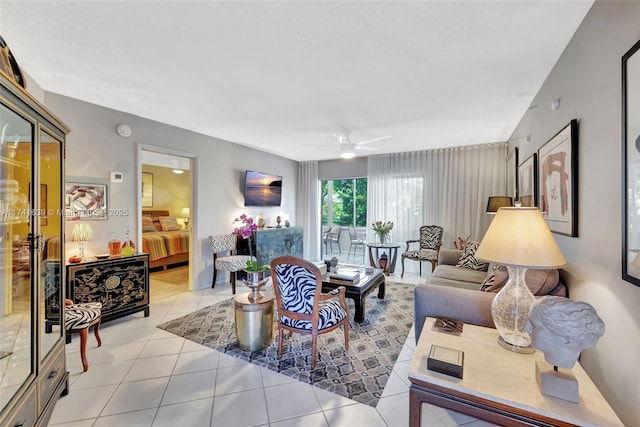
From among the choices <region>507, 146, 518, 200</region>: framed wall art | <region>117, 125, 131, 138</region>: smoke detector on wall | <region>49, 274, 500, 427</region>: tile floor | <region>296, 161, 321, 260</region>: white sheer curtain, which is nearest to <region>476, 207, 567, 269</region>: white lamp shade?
<region>49, 274, 500, 427</region>: tile floor

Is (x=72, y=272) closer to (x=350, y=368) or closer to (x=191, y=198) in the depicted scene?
(x=191, y=198)

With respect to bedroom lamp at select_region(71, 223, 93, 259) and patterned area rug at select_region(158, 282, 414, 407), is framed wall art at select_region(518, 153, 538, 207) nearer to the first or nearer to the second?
patterned area rug at select_region(158, 282, 414, 407)

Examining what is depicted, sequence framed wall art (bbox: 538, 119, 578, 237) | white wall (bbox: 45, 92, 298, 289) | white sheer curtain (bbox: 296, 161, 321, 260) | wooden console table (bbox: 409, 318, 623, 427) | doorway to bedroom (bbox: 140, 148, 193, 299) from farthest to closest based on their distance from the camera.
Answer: white sheer curtain (bbox: 296, 161, 321, 260)
doorway to bedroom (bbox: 140, 148, 193, 299)
white wall (bbox: 45, 92, 298, 289)
framed wall art (bbox: 538, 119, 578, 237)
wooden console table (bbox: 409, 318, 623, 427)

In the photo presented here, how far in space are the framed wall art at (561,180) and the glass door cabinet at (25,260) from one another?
306cm

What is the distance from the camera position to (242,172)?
5.00 metres

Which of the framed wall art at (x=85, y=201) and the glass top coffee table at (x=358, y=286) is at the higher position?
the framed wall art at (x=85, y=201)

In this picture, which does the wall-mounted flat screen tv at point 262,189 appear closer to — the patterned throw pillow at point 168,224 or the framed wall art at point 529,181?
the patterned throw pillow at point 168,224

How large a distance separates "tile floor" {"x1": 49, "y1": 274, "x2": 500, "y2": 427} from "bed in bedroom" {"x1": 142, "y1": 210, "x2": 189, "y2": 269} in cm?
284

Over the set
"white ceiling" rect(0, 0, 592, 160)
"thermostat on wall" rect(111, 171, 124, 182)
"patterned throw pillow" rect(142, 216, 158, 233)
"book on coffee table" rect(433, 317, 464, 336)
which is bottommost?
"book on coffee table" rect(433, 317, 464, 336)

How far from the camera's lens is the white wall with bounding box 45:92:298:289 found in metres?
2.92

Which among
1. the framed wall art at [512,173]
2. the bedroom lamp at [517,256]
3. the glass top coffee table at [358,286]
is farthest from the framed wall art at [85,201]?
the framed wall art at [512,173]

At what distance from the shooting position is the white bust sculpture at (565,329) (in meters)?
0.95

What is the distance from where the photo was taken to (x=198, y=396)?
1.83 meters

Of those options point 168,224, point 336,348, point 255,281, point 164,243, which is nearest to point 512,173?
point 336,348
